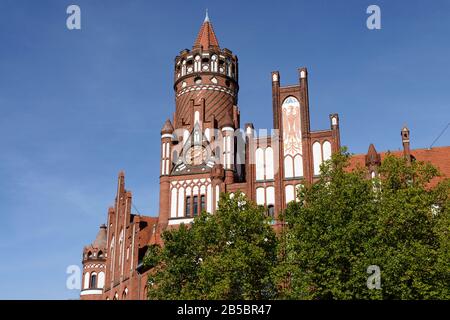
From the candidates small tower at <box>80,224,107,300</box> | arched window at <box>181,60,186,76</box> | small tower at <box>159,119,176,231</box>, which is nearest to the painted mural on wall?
small tower at <box>159,119,176,231</box>

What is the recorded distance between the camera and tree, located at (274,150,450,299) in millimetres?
24812

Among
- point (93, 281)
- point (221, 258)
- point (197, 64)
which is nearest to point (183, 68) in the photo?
point (197, 64)

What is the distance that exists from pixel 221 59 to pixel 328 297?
28.4m

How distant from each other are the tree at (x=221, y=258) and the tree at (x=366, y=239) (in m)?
1.08

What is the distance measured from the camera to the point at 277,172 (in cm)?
3900

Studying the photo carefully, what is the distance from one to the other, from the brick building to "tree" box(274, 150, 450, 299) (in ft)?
17.6

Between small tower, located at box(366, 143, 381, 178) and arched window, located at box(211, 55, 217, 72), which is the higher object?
A: arched window, located at box(211, 55, 217, 72)

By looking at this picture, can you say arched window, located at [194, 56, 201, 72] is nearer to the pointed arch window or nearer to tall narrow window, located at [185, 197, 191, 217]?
A: the pointed arch window

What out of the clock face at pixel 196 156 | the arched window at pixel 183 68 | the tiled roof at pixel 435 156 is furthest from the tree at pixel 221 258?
the arched window at pixel 183 68

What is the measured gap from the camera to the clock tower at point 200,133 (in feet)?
138

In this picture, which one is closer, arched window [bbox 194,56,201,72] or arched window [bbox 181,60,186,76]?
arched window [bbox 194,56,201,72]

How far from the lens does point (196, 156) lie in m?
44.2
